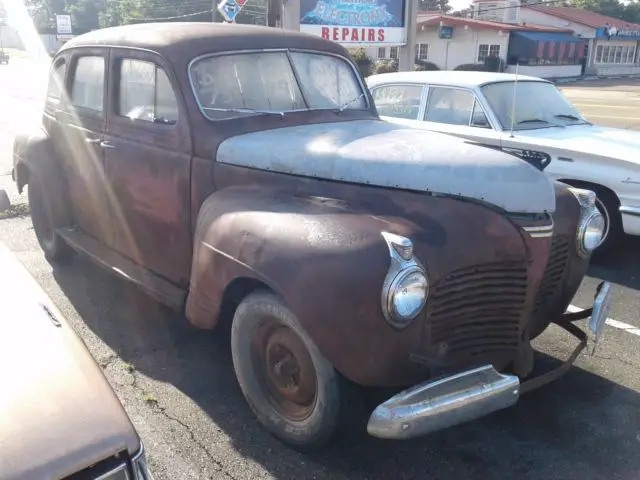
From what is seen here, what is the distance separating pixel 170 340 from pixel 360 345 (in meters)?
1.93

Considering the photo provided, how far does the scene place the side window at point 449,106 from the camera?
6395mm

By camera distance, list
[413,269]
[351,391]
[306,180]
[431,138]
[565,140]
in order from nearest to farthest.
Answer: [413,269]
[351,391]
[306,180]
[431,138]
[565,140]

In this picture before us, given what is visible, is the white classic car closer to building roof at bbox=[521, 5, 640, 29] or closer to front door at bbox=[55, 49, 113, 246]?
front door at bbox=[55, 49, 113, 246]

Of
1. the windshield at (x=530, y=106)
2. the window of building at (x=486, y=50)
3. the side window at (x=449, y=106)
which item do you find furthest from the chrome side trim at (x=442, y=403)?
the window of building at (x=486, y=50)

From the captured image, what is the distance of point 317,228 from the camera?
2.67 meters

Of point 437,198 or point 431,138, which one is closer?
point 437,198

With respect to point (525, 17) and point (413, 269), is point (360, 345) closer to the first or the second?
point (413, 269)

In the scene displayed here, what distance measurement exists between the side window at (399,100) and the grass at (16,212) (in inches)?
161

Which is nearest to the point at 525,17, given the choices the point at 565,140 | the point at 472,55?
the point at 472,55

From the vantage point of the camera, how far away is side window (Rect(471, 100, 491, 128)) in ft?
20.5

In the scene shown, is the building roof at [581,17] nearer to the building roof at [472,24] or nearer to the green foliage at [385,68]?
the building roof at [472,24]

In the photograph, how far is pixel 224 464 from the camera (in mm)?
2828

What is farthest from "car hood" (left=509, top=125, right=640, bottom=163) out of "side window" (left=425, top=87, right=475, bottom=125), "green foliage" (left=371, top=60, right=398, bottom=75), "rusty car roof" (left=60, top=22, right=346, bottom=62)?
"green foliage" (left=371, top=60, right=398, bottom=75)

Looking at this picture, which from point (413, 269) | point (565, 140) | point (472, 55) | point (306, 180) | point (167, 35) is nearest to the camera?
point (413, 269)
